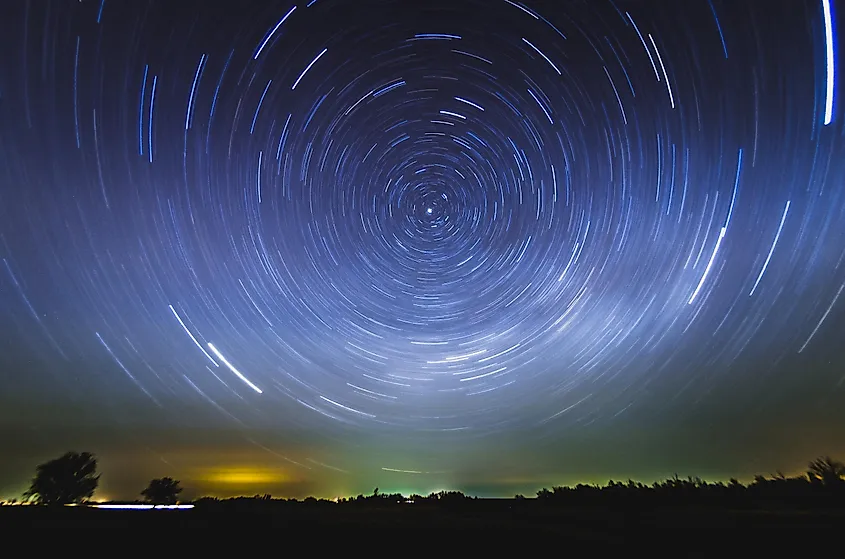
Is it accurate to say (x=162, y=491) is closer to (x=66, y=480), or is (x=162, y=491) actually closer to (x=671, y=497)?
(x=66, y=480)

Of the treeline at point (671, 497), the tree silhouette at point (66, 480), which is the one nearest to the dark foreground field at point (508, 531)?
the treeline at point (671, 497)

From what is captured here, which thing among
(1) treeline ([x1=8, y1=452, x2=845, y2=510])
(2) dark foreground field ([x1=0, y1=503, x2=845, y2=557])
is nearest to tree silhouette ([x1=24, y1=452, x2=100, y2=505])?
A: (1) treeline ([x1=8, y1=452, x2=845, y2=510])

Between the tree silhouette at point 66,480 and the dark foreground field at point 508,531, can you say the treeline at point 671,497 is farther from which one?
the tree silhouette at point 66,480

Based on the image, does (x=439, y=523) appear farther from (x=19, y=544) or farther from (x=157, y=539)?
(x=19, y=544)

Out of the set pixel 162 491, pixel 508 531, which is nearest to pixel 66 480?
pixel 162 491

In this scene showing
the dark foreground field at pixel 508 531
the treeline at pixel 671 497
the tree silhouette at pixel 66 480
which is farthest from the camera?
the tree silhouette at pixel 66 480
